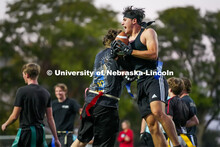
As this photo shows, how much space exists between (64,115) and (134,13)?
4529 millimetres

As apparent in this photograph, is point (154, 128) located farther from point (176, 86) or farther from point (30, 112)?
point (30, 112)

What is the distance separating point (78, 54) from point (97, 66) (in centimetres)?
2518

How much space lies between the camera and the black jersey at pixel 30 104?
21.2 feet

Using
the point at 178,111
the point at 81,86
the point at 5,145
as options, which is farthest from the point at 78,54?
the point at 178,111

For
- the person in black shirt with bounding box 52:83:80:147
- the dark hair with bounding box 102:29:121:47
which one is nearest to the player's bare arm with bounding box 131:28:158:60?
the dark hair with bounding box 102:29:121:47

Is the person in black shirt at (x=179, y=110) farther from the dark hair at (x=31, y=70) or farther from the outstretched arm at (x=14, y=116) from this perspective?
the outstretched arm at (x=14, y=116)

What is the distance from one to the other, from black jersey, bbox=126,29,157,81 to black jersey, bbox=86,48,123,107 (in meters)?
0.31

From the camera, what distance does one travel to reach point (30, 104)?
21.4 feet

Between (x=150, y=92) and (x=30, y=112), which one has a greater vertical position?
(x=150, y=92)

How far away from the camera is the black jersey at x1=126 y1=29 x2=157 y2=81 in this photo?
6375 mm

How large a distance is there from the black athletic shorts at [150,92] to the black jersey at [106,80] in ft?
1.25

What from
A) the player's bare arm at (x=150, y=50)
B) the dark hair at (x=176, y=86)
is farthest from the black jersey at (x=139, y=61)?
the dark hair at (x=176, y=86)

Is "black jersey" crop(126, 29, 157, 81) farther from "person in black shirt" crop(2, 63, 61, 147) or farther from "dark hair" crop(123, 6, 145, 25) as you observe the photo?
"person in black shirt" crop(2, 63, 61, 147)

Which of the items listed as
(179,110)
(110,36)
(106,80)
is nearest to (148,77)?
(106,80)
